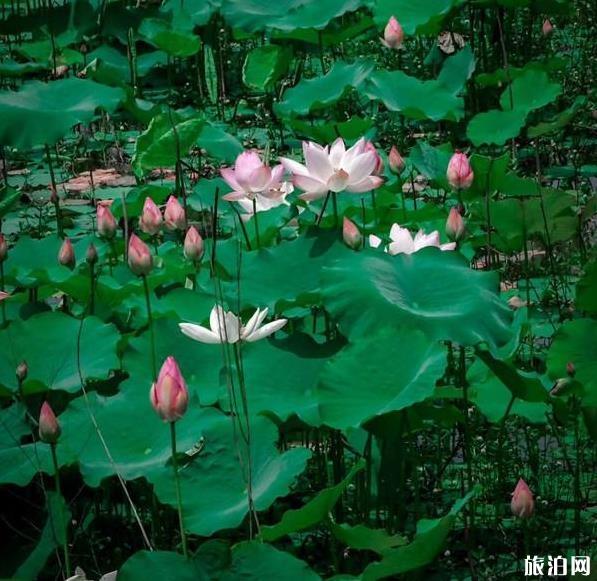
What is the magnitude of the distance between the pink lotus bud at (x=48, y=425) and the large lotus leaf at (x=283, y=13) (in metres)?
2.90

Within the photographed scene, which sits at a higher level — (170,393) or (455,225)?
(170,393)

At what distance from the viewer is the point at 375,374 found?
2021 mm

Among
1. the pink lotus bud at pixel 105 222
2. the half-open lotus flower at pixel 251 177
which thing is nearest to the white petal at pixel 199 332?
the half-open lotus flower at pixel 251 177

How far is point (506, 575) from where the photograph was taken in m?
2.20

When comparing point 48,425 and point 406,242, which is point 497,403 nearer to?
point 406,242

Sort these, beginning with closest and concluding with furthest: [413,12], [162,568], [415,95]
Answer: [162,568]
[415,95]
[413,12]

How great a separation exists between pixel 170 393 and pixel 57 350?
2.68ft

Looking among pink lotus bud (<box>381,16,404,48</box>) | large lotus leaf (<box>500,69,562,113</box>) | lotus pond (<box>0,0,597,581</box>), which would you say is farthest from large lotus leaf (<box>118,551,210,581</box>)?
pink lotus bud (<box>381,16,404,48</box>)

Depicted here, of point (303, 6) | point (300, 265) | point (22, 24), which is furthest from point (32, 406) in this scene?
point (22, 24)

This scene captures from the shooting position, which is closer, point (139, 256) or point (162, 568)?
point (162, 568)

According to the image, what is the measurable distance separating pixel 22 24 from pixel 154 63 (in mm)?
685

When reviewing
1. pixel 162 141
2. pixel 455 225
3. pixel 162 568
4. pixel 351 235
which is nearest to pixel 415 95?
pixel 162 141

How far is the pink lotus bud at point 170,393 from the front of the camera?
1.64m

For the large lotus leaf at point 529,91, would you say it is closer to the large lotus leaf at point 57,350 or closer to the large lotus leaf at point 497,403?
the large lotus leaf at point 497,403
